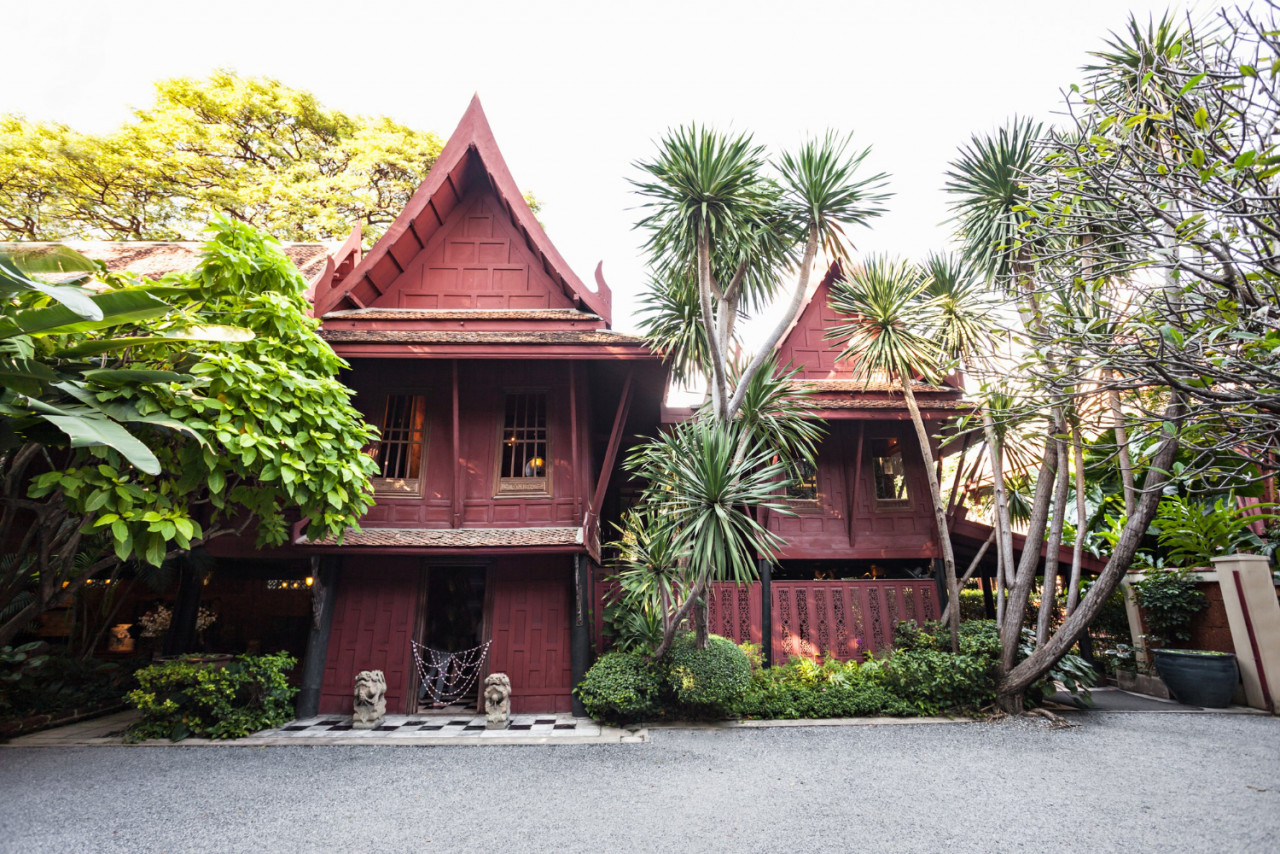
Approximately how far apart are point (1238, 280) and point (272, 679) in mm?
9394

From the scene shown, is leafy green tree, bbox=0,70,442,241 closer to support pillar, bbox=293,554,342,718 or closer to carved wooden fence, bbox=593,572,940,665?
support pillar, bbox=293,554,342,718

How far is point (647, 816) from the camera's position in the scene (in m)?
4.43

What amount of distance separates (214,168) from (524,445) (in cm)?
1234

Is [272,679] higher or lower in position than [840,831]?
A: higher

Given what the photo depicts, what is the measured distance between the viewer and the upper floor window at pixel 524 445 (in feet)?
27.7

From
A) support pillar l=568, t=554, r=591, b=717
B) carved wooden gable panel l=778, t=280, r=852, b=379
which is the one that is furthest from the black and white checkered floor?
carved wooden gable panel l=778, t=280, r=852, b=379

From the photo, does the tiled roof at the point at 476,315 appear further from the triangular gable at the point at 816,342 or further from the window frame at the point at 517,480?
the triangular gable at the point at 816,342

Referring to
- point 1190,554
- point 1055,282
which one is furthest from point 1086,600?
point 1055,282

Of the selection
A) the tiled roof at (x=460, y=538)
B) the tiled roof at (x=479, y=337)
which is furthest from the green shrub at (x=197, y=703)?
the tiled roof at (x=479, y=337)

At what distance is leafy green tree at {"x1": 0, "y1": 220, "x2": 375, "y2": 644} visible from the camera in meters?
4.39

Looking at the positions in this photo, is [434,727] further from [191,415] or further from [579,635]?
[191,415]

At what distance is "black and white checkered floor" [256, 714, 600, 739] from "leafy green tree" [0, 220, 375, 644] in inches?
97.2

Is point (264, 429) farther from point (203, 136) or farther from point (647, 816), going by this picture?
point (203, 136)

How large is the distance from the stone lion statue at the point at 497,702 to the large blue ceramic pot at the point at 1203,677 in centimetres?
882
